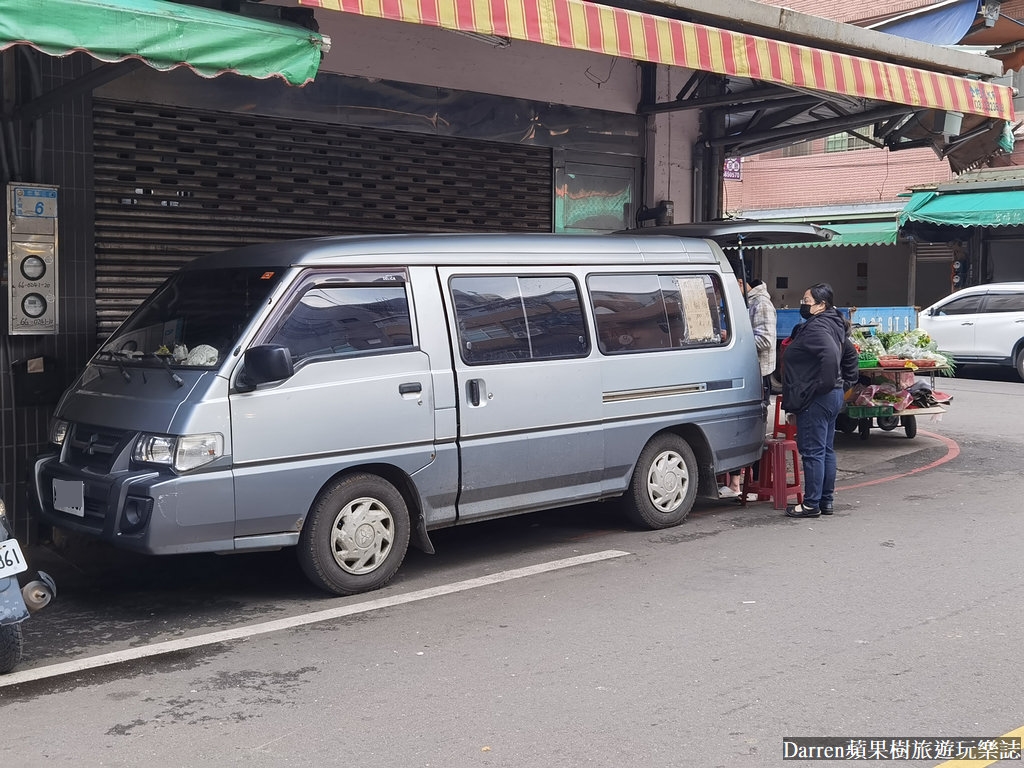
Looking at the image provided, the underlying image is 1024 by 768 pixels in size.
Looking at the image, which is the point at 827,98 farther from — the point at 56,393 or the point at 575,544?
the point at 56,393

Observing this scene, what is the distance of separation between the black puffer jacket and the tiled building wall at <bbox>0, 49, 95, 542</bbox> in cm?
525

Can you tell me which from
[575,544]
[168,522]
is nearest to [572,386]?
[575,544]

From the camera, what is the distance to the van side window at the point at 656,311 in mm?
7727

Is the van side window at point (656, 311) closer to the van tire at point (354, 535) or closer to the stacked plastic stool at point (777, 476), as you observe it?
the stacked plastic stool at point (777, 476)

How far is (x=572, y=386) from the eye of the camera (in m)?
7.38

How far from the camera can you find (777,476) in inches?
353

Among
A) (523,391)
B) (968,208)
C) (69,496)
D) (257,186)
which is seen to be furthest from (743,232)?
(968,208)

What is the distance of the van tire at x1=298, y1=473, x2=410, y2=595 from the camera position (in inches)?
245

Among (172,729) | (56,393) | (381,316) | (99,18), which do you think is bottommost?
(172,729)

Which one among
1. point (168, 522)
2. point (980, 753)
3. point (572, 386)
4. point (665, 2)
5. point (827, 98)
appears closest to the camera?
point (980, 753)

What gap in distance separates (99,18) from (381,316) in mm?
2180

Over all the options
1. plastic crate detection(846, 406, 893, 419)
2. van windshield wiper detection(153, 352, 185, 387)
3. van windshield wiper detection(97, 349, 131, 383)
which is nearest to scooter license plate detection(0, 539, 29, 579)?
van windshield wiper detection(153, 352, 185, 387)

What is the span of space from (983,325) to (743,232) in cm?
1179

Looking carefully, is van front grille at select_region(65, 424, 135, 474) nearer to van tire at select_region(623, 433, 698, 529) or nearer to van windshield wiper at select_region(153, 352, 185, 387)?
van windshield wiper at select_region(153, 352, 185, 387)
